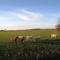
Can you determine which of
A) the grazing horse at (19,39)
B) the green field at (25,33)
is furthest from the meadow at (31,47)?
the grazing horse at (19,39)

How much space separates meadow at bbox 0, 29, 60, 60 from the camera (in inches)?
192

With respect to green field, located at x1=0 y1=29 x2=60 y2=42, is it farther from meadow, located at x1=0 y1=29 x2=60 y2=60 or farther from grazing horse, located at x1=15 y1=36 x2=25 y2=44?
grazing horse, located at x1=15 y1=36 x2=25 y2=44

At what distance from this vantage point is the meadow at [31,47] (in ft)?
16.0

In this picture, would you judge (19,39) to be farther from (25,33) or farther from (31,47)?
(31,47)

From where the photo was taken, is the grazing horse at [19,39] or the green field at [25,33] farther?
the grazing horse at [19,39]

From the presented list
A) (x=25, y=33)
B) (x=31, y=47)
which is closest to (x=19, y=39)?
(x=25, y=33)

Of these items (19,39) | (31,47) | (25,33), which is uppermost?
(25,33)

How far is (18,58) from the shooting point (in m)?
4.86

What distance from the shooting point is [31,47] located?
5062mm

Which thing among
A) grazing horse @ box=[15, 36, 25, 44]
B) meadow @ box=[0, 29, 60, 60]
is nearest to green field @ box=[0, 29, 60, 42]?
meadow @ box=[0, 29, 60, 60]

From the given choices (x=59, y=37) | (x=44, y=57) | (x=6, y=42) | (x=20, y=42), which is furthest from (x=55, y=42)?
(x=6, y=42)

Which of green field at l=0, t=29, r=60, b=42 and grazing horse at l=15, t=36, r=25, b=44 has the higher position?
green field at l=0, t=29, r=60, b=42

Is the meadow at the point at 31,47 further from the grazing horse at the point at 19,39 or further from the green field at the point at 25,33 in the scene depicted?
the grazing horse at the point at 19,39

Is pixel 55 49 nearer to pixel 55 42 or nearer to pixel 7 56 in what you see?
pixel 55 42
